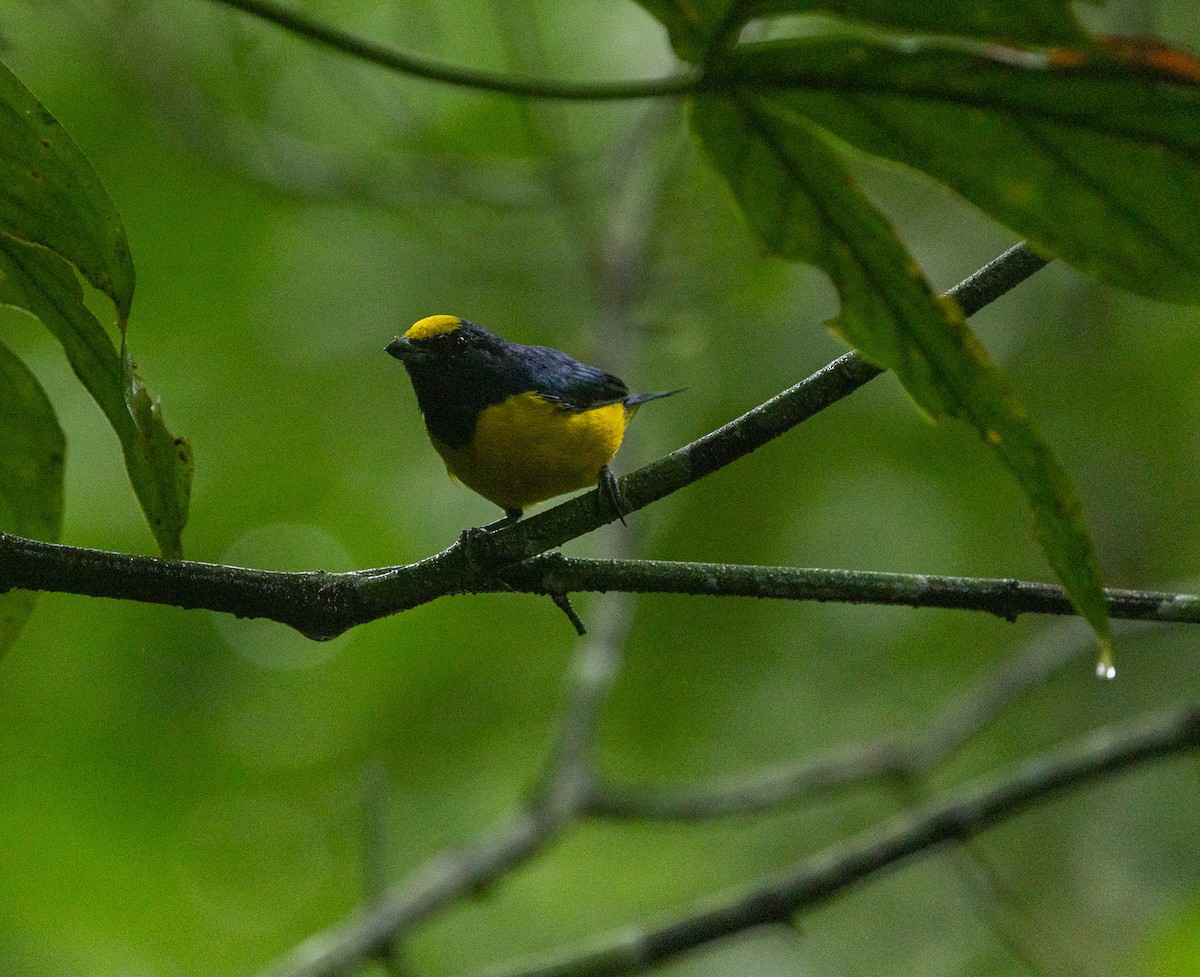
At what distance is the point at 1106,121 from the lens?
1358 mm

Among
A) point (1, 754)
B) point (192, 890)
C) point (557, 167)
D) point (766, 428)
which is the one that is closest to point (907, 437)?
point (557, 167)

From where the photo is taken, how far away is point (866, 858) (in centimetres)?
306

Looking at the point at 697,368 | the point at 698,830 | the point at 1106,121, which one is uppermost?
the point at 697,368

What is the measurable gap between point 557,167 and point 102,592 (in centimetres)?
378

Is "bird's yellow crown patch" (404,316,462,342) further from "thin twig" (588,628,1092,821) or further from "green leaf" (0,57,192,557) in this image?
"green leaf" (0,57,192,557)

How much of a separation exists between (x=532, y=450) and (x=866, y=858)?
1353 millimetres

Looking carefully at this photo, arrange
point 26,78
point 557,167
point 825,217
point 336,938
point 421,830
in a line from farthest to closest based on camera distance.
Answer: point 421,830 < point 26,78 < point 557,167 < point 336,938 < point 825,217

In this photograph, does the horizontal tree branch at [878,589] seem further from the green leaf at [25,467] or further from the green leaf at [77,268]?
the green leaf at [25,467]

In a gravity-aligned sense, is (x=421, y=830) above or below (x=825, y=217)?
above

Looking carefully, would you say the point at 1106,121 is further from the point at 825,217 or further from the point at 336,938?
the point at 336,938

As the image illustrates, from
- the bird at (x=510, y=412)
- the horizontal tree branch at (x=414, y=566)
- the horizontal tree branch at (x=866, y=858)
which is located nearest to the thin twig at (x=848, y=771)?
the horizontal tree branch at (x=866, y=858)

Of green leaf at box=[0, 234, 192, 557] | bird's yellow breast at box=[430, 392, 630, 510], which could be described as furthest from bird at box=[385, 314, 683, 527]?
green leaf at box=[0, 234, 192, 557]

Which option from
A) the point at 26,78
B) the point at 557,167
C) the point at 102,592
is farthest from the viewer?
the point at 26,78

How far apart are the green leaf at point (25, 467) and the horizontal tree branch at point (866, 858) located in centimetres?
151
